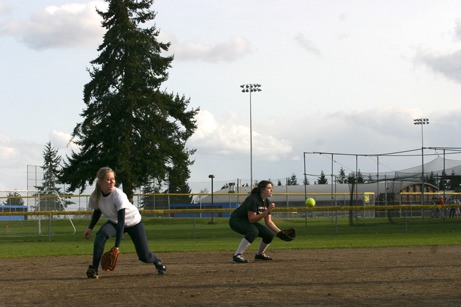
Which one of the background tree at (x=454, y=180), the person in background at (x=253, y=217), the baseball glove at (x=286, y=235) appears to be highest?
the background tree at (x=454, y=180)

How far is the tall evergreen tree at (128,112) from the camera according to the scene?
172ft

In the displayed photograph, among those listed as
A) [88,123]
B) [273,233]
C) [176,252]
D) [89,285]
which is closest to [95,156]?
[88,123]

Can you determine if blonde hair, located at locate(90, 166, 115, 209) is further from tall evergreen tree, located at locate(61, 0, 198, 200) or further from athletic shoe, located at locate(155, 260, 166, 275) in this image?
tall evergreen tree, located at locate(61, 0, 198, 200)

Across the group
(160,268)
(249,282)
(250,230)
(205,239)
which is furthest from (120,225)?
(205,239)

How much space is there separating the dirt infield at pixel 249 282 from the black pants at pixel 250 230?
1.59 ft

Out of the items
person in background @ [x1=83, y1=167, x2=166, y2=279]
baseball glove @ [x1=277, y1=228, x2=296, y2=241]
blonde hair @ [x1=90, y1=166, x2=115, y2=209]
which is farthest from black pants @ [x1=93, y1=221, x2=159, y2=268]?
baseball glove @ [x1=277, y1=228, x2=296, y2=241]

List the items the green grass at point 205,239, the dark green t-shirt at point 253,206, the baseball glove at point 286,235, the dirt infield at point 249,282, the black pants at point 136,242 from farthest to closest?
the green grass at point 205,239
the baseball glove at point 286,235
the dark green t-shirt at point 253,206
the black pants at point 136,242
the dirt infield at point 249,282

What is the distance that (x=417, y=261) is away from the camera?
14.1 m

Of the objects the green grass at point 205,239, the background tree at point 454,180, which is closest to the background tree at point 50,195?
the green grass at point 205,239

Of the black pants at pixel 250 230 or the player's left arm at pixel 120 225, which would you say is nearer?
the player's left arm at pixel 120 225

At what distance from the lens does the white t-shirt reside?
1122cm

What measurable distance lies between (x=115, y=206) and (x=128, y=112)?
136 feet

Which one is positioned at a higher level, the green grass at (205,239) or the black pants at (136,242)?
the black pants at (136,242)

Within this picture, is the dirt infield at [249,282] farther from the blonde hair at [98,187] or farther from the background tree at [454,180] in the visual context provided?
the background tree at [454,180]
